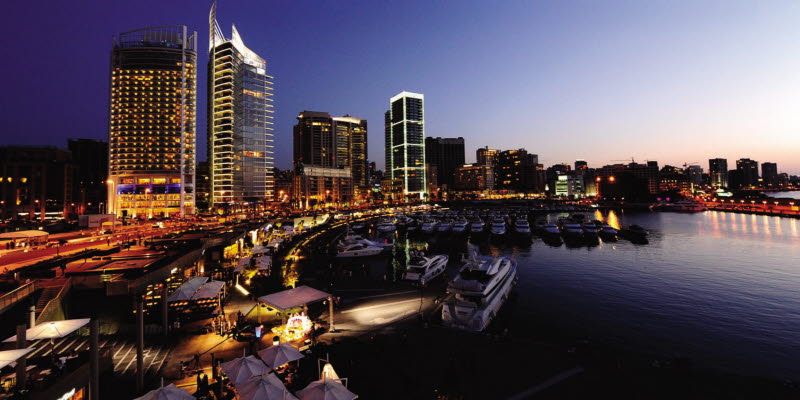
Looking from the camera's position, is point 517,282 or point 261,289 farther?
point 517,282

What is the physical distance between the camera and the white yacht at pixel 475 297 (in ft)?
75.4

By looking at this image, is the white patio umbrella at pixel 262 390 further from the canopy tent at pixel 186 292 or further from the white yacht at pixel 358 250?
the white yacht at pixel 358 250

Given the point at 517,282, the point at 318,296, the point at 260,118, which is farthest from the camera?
the point at 260,118

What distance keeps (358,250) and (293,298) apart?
33.2 metres

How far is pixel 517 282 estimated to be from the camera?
38125 millimetres

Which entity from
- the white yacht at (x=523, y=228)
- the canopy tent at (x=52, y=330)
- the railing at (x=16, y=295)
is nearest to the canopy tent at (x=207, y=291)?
the canopy tent at (x=52, y=330)

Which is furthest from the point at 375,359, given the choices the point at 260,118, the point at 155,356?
the point at 260,118

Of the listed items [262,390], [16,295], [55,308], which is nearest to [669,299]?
[262,390]

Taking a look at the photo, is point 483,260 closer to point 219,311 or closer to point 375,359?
point 375,359

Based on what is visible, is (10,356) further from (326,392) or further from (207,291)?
(207,291)

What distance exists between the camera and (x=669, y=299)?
32.7m

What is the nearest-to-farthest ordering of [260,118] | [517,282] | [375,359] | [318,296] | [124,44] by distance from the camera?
[375,359] < [318,296] < [517,282] < [124,44] < [260,118]

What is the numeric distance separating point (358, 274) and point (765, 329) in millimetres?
35658

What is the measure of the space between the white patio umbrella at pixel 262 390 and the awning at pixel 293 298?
7724mm
